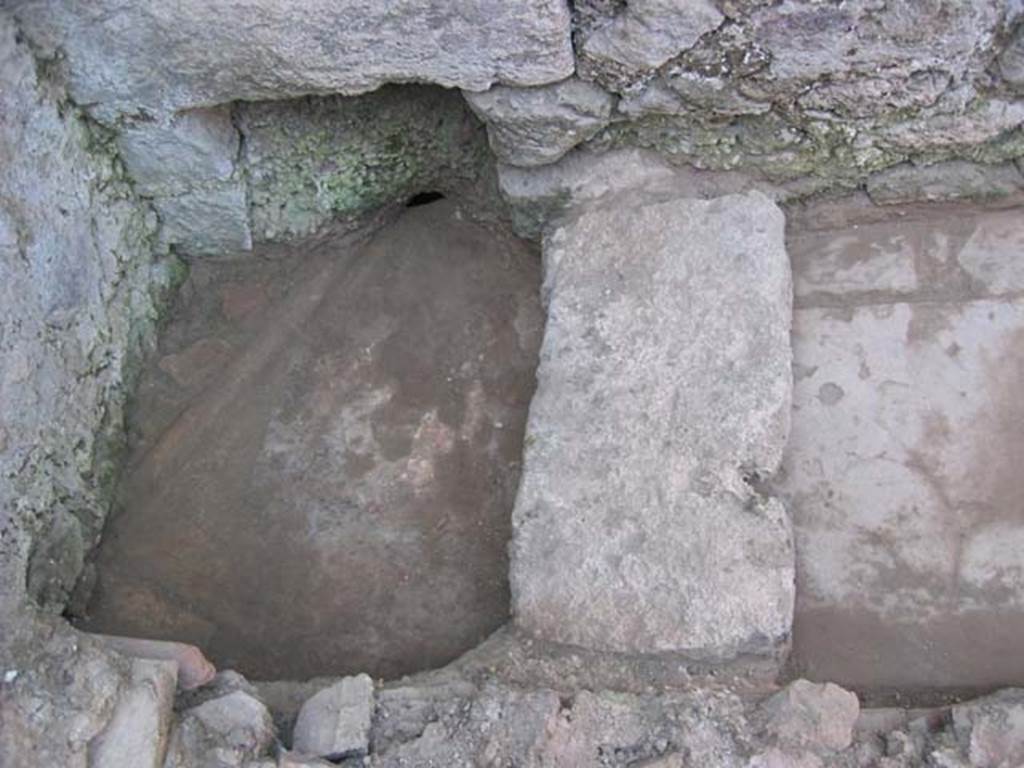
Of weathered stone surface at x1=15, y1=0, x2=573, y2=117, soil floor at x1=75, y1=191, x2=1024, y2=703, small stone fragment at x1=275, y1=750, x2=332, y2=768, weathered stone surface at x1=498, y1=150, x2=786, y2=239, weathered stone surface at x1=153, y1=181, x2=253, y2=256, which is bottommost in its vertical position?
small stone fragment at x1=275, y1=750, x2=332, y2=768

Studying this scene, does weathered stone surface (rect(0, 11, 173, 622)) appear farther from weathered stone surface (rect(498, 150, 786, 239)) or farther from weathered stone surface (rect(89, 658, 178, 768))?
weathered stone surface (rect(498, 150, 786, 239))

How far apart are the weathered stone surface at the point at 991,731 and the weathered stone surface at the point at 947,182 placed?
4.35 ft

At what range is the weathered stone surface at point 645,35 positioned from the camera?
8.23 feet

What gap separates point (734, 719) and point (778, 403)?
28.1 inches

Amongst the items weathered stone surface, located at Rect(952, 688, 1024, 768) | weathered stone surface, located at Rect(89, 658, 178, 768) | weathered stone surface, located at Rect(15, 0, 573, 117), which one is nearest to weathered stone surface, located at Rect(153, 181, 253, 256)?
weathered stone surface, located at Rect(15, 0, 573, 117)

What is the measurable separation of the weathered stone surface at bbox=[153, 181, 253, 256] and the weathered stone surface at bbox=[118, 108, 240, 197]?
0.04 m

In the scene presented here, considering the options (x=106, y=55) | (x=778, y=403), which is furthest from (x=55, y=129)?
(x=778, y=403)

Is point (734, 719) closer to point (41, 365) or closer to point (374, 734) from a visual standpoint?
point (374, 734)

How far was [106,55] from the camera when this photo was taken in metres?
2.66

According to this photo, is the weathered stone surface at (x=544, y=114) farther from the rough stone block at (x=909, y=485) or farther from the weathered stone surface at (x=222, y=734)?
the weathered stone surface at (x=222, y=734)

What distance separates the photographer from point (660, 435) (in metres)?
2.58

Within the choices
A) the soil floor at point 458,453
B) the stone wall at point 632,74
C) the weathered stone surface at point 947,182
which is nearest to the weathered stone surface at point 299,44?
the stone wall at point 632,74

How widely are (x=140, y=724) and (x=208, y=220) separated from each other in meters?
1.51

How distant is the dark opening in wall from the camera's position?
2.90 m
